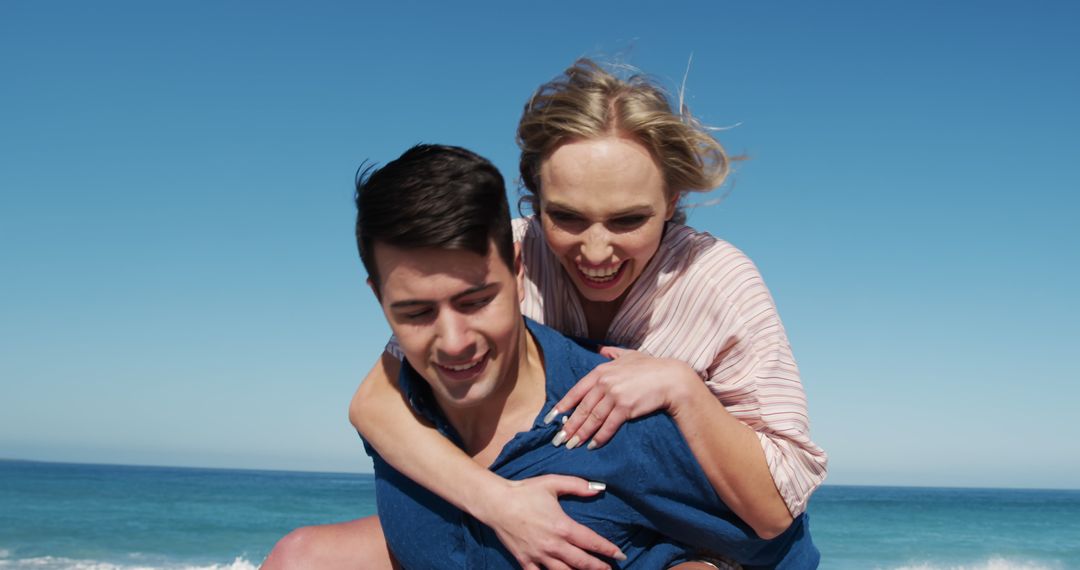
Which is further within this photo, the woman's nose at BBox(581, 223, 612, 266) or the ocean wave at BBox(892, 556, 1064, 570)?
the ocean wave at BBox(892, 556, 1064, 570)

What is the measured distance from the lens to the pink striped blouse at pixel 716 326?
3082 mm

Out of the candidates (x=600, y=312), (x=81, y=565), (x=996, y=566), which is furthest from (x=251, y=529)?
(x=600, y=312)

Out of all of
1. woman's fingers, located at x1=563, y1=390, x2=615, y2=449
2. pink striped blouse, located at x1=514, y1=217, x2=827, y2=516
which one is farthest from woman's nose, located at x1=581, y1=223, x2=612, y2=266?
woman's fingers, located at x1=563, y1=390, x2=615, y2=449

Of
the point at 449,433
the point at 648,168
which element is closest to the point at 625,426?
the point at 449,433

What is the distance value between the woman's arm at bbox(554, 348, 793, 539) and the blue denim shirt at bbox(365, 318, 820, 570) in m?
0.04

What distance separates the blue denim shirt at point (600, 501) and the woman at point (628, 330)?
5 cm

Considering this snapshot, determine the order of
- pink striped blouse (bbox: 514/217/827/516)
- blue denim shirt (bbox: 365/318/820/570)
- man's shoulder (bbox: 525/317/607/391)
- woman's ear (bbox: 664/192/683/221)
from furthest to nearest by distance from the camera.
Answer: woman's ear (bbox: 664/192/683/221), pink striped blouse (bbox: 514/217/827/516), man's shoulder (bbox: 525/317/607/391), blue denim shirt (bbox: 365/318/820/570)

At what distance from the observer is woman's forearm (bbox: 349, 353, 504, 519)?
110 inches

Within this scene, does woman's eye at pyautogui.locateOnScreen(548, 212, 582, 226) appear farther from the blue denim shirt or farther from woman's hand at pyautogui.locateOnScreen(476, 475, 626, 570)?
woman's hand at pyautogui.locateOnScreen(476, 475, 626, 570)

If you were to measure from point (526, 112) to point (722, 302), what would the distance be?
102cm

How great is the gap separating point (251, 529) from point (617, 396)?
29.2 meters

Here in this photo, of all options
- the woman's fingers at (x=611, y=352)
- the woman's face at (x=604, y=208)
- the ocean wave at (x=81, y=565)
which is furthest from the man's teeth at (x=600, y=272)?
the ocean wave at (x=81, y=565)

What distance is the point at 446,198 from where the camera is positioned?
268 centimetres

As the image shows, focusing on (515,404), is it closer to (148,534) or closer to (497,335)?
(497,335)
